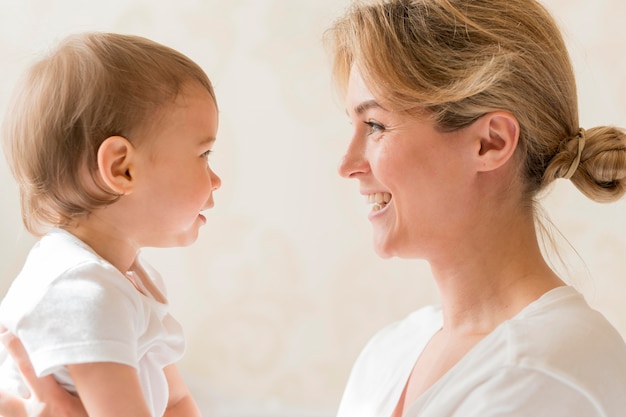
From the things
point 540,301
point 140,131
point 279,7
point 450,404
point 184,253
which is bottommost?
point 184,253

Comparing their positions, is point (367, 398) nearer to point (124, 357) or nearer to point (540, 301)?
point (540, 301)

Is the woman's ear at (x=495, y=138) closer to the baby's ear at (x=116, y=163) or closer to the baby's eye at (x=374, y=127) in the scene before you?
the baby's eye at (x=374, y=127)

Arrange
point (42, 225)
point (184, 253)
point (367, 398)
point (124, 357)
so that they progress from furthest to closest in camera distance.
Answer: point (184, 253) < point (367, 398) < point (42, 225) < point (124, 357)

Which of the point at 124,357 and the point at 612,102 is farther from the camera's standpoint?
the point at 612,102

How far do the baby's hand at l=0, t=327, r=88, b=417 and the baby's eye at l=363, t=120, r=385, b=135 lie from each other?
725mm

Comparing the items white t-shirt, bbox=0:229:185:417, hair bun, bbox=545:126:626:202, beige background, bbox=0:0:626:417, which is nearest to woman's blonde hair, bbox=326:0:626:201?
hair bun, bbox=545:126:626:202

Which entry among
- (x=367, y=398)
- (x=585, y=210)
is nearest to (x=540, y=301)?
(x=367, y=398)

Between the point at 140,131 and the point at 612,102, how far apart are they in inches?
62.8

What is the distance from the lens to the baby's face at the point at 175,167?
141 cm

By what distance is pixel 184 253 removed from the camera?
8.94 feet

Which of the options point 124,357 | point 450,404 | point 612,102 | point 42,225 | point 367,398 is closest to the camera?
point 124,357

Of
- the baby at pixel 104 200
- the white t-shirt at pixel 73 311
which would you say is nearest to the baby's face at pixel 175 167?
the baby at pixel 104 200

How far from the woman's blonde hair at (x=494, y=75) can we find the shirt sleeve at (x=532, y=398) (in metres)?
0.39

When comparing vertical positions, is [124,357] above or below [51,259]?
below
